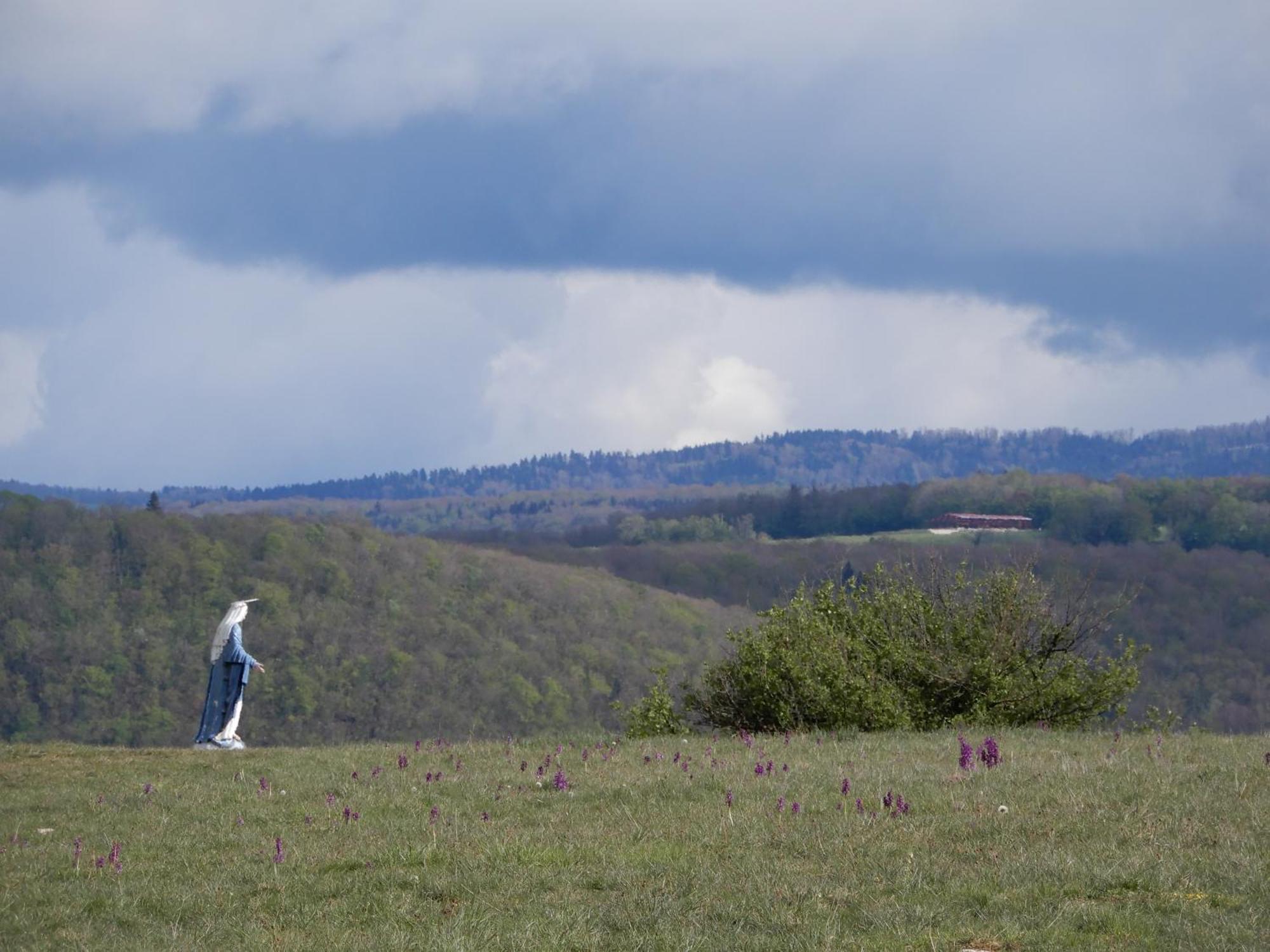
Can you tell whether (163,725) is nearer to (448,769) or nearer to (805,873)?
(448,769)

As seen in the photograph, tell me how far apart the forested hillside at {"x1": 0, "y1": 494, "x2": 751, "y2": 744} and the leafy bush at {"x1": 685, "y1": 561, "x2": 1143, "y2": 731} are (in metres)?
68.1

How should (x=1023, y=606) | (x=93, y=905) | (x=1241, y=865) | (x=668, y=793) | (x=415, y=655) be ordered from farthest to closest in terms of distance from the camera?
(x=415, y=655) < (x=1023, y=606) < (x=668, y=793) < (x=93, y=905) < (x=1241, y=865)

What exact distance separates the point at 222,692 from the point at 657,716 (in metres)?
6.69

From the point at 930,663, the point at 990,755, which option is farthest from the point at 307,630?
the point at 990,755

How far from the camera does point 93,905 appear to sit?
384 inches

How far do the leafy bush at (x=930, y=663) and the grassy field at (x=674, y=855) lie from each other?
4608 millimetres

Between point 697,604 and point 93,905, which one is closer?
point 93,905

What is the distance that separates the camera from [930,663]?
2133cm

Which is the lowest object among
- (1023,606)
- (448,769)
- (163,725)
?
(163,725)

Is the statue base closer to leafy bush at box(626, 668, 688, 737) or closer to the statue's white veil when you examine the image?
the statue's white veil

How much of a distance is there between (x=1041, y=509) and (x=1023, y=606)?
135 m

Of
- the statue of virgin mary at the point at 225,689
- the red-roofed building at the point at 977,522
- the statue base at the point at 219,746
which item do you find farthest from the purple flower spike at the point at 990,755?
the red-roofed building at the point at 977,522

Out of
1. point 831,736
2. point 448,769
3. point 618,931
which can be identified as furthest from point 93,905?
point 831,736

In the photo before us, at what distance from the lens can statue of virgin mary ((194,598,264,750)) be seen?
21062 millimetres
